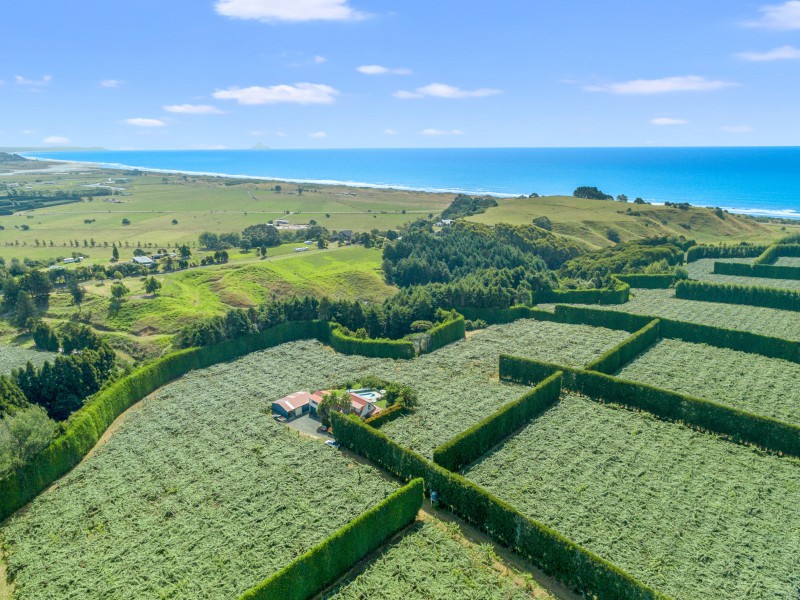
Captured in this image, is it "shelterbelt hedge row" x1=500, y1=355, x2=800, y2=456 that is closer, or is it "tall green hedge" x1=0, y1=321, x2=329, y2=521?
"tall green hedge" x1=0, y1=321, x2=329, y2=521

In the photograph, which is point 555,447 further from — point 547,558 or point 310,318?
point 310,318

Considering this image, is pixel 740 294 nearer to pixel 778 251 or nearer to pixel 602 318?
pixel 602 318

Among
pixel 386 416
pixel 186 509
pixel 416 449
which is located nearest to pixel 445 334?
pixel 386 416

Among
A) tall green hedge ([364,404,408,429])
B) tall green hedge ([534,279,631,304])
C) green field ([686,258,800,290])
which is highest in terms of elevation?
green field ([686,258,800,290])

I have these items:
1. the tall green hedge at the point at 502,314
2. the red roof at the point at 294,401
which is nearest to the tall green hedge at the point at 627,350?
the tall green hedge at the point at 502,314

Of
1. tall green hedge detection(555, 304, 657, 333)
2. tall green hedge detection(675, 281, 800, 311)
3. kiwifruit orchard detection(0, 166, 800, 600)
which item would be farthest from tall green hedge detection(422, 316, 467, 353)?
tall green hedge detection(675, 281, 800, 311)

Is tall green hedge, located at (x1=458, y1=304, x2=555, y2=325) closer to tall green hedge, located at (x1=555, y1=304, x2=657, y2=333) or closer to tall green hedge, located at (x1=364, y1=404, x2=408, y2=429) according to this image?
tall green hedge, located at (x1=555, y1=304, x2=657, y2=333)

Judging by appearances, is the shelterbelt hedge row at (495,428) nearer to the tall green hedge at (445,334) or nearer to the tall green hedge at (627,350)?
the tall green hedge at (627,350)
